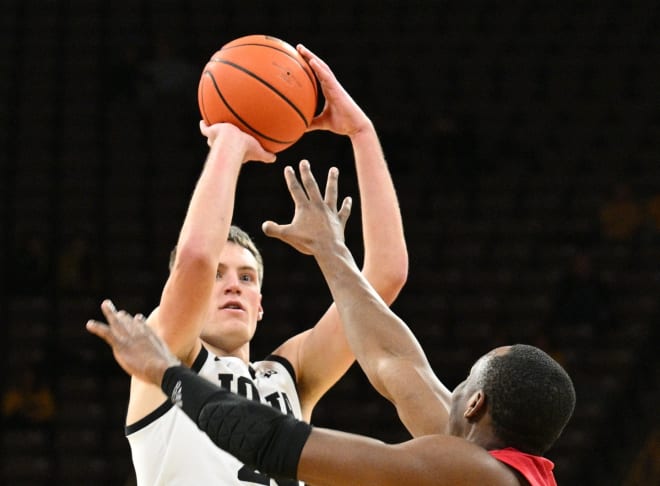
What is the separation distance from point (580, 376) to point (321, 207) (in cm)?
606

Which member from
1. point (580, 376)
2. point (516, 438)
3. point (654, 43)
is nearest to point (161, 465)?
point (516, 438)

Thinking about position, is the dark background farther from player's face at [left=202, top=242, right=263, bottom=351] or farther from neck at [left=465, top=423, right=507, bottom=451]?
neck at [left=465, top=423, right=507, bottom=451]

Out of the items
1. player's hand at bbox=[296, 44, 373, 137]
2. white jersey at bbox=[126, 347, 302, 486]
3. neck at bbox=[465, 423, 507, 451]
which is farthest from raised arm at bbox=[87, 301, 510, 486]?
player's hand at bbox=[296, 44, 373, 137]

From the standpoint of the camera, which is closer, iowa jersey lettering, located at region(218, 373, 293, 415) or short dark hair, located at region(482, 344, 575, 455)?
short dark hair, located at region(482, 344, 575, 455)

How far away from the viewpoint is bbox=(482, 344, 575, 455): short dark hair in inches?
105

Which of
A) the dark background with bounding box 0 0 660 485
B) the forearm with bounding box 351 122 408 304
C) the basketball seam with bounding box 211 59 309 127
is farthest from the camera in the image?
the dark background with bounding box 0 0 660 485

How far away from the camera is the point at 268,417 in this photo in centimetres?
258

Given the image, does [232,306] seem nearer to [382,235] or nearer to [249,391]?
[249,391]

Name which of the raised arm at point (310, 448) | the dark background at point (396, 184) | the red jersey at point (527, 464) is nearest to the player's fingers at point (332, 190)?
the raised arm at point (310, 448)

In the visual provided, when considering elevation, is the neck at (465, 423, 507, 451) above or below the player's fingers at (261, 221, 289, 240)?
below

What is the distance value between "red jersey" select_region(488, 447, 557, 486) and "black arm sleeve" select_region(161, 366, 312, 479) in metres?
0.49

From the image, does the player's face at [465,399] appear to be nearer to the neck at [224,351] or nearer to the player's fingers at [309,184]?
the player's fingers at [309,184]

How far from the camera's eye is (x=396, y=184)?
405 inches

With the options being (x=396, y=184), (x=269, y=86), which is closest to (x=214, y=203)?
(x=269, y=86)
